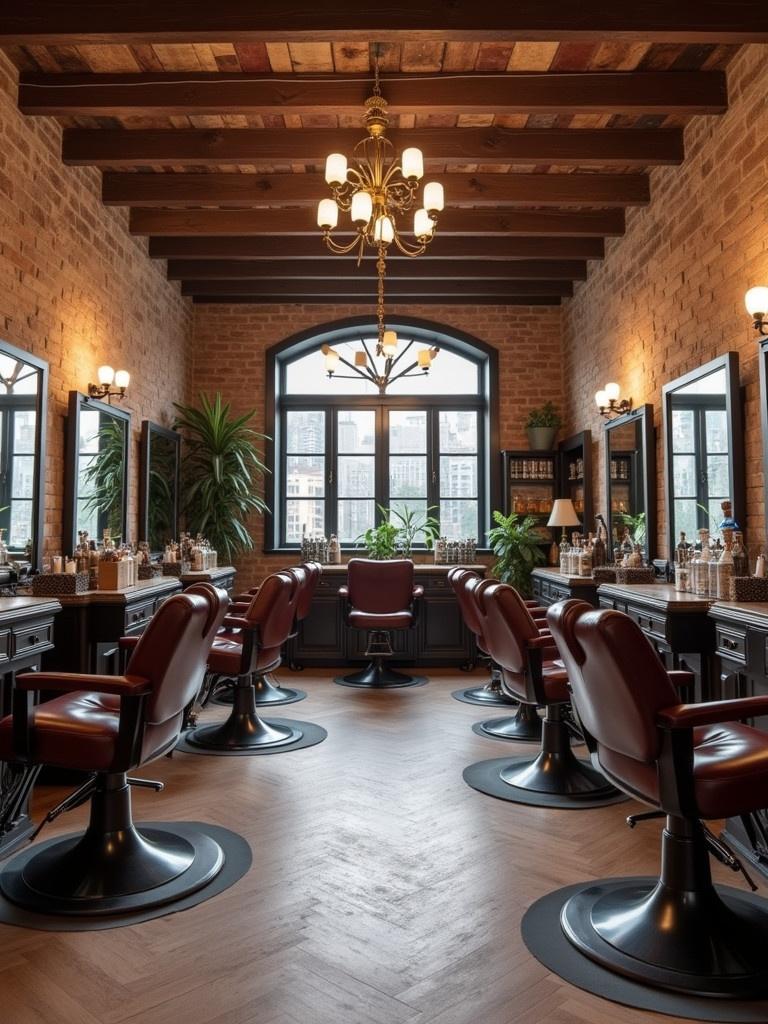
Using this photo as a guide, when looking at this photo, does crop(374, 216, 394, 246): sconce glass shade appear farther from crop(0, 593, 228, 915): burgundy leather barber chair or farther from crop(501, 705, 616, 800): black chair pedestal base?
crop(501, 705, 616, 800): black chair pedestal base

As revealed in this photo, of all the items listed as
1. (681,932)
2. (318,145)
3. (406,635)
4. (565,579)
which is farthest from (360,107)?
(406,635)

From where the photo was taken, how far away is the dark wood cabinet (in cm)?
708

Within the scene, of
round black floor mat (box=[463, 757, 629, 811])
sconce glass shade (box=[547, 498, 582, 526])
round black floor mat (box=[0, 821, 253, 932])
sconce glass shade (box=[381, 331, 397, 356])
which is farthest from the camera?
sconce glass shade (box=[547, 498, 582, 526])

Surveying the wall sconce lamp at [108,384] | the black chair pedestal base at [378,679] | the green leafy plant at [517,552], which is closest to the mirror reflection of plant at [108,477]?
the wall sconce lamp at [108,384]

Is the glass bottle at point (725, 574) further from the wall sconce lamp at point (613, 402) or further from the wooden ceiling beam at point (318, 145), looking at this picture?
the wooden ceiling beam at point (318, 145)

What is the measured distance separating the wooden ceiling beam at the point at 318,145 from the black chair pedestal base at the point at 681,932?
4242 mm

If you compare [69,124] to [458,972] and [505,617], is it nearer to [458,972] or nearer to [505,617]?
[505,617]

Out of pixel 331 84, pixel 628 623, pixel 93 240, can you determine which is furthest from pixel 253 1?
pixel 628 623

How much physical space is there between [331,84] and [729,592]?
139 inches

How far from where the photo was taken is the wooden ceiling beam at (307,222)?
604cm

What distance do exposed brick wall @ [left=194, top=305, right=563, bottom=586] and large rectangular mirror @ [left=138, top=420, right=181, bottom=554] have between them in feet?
3.69

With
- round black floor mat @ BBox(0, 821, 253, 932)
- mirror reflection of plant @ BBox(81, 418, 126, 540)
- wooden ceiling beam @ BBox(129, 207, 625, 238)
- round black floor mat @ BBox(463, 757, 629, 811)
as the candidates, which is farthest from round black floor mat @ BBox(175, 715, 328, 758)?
wooden ceiling beam @ BBox(129, 207, 625, 238)

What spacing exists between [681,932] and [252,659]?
8.85 ft

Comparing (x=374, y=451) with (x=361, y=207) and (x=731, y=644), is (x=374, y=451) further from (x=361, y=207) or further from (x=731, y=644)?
(x=731, y=644)
